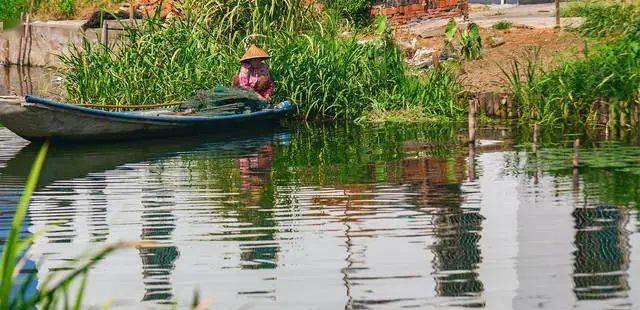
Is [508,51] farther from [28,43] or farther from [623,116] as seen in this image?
[28,43]

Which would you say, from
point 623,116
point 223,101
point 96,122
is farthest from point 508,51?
point 96,122

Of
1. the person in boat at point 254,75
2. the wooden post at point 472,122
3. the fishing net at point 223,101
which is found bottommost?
the wooden post at point 472,122

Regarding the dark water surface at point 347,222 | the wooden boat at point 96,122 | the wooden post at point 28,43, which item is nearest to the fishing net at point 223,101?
the wooden boat at point 96,122

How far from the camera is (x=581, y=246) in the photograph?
9688 millimetres

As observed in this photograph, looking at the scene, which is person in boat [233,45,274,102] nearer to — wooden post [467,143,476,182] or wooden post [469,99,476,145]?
wooden post [469,99,476,145]

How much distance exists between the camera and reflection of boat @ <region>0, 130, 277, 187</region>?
1498 centimetres

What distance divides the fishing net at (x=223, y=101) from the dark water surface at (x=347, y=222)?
1.22 meters

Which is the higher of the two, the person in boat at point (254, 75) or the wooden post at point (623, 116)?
the person in boat at point (254, 75)

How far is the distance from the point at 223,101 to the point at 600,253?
31.1ft

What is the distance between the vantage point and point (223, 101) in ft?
60.0

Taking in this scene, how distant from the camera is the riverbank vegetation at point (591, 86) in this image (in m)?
16.6

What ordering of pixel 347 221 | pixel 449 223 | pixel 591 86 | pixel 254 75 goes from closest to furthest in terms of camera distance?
1. pixel 449 223
2. pixel 347 221
3. pixel 591 86
4. pixel 254 75

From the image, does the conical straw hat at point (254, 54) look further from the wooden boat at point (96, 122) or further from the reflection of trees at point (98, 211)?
the reflection of trees at point (98, 211)

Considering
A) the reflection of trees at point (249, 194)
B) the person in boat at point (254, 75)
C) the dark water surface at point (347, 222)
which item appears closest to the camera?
the dark water surface at point (347, 222)
